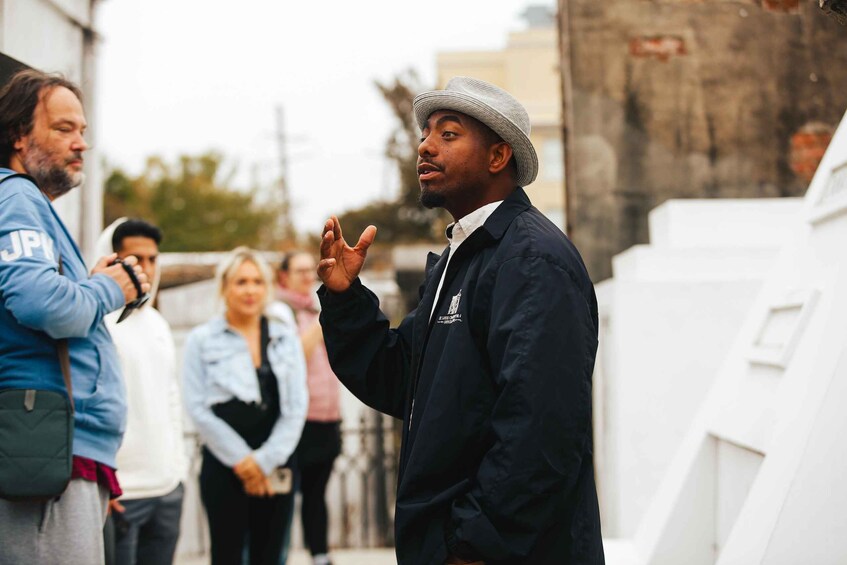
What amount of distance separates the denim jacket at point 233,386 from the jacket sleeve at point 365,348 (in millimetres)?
2194

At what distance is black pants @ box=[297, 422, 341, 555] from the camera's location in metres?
5.76

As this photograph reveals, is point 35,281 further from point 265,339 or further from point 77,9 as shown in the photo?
point 77,9

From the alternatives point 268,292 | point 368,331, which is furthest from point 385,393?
point 268,292

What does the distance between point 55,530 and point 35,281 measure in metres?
0.71

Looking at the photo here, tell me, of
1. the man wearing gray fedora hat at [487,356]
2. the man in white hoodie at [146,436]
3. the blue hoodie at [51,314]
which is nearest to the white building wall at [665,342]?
the man in white hoodie at [146,436]

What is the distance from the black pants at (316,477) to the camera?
18.9ft

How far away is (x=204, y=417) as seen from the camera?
473 centimetres

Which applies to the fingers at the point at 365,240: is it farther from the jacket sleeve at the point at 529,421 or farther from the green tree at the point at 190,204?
the green tree at the point at 190,204

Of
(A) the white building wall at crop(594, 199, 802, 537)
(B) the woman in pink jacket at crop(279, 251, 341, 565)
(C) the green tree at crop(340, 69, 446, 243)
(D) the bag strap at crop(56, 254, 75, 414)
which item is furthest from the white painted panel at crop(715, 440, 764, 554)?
(C) the green tree at crop(340, 69, 446, 243)

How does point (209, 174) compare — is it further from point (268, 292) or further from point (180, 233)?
point (268, 292)

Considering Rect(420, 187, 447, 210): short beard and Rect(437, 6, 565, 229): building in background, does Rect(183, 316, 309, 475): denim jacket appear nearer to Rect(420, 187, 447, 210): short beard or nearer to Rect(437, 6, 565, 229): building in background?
Rect(420, 187, 447, 210): short beard

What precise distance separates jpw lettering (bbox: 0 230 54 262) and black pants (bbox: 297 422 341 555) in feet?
11.1

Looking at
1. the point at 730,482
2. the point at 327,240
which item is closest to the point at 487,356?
the point at 327,240

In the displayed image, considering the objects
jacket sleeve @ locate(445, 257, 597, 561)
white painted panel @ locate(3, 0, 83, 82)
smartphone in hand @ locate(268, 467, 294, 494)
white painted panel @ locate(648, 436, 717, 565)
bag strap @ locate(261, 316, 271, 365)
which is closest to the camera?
jacket sleeve @ locate(445, 257, 597, 561)
